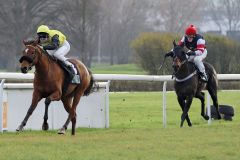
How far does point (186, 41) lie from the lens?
13750 millimetres

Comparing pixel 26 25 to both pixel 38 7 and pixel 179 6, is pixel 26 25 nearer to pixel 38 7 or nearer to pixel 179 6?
pixel 38 7

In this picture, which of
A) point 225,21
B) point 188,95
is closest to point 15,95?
point 188,95

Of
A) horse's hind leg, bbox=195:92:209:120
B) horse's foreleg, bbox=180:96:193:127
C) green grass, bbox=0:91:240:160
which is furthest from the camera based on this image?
horse's hind leg, bbox=195:92:209:120

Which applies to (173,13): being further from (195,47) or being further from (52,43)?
(52,43)

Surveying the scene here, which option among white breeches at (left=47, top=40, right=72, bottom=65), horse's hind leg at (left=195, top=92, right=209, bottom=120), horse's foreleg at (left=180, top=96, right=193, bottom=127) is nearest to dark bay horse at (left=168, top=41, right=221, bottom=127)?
horse's foreleg at (left=180, top=96, right=193, bottom=127)

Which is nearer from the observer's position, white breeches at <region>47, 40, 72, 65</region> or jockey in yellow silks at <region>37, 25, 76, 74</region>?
jockey in yellow silks at <region>37, 25, 76, 74</region>

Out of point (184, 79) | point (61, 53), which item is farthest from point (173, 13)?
point (61, 53)

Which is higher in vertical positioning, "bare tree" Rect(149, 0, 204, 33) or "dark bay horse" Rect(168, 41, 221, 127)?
"bare tree" Rect(149, 0, 204, 33)

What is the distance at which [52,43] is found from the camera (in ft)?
36.1

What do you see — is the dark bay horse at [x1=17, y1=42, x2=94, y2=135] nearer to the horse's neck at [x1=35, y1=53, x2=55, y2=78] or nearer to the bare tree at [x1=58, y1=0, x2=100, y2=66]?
the horse's neck at [x1=35, y1=53, x2=55, y2=78]

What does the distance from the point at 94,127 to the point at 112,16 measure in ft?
195

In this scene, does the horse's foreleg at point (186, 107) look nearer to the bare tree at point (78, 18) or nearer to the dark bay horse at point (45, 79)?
the dark bay horse at point (45, 79)

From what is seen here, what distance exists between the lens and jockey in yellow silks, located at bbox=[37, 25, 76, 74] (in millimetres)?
10945

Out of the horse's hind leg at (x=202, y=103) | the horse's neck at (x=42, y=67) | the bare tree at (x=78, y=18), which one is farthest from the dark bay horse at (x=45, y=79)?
the bare tree at (x=78, y=18)
